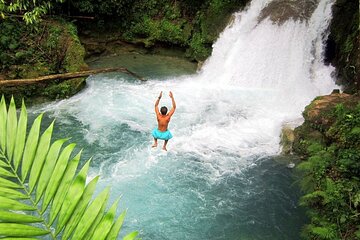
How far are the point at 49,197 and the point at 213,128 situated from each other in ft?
28.5

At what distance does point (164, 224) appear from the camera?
7.19 m

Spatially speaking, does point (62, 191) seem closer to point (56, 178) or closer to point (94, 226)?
point (56, 178)

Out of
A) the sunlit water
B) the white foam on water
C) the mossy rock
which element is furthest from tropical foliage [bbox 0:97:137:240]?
the mossy rock

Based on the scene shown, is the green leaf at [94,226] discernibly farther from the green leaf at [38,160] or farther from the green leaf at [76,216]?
the green leaf at [38,160]

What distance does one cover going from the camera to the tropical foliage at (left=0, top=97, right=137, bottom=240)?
1.27 meters

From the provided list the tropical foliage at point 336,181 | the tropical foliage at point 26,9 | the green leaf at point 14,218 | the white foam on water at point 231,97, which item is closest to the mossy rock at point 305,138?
the tropical foliage at point 336,181

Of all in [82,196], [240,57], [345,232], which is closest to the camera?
[82,196]

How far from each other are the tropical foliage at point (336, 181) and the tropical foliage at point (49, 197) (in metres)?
5.13

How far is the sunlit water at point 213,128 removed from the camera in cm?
746

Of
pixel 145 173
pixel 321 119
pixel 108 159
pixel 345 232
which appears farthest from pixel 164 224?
pixel 321 119

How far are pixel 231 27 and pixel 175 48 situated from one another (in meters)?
2.19

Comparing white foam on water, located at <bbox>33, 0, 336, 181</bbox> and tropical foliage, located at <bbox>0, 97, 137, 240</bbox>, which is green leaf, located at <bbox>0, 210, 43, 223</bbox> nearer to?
tropical foliage, located at <bbox>0, 97, 137, 240</bbox>

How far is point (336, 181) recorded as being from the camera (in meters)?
6.67

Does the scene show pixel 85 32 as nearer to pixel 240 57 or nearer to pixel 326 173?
pixel 240 57
